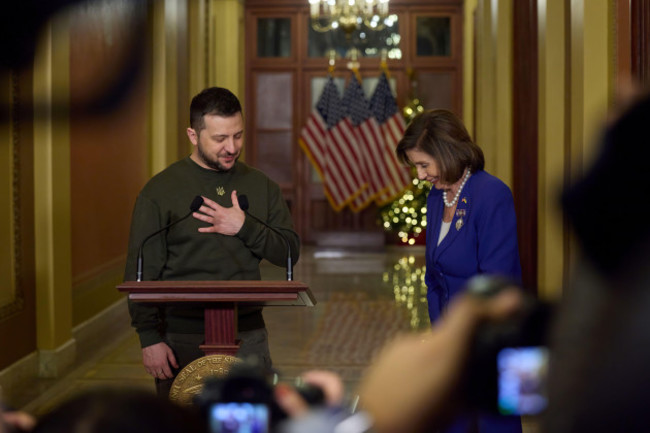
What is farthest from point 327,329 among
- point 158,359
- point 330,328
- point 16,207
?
point 158,359

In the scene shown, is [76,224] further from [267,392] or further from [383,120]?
[383,120]

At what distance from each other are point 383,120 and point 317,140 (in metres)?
1.08

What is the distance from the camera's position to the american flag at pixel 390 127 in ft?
48.8

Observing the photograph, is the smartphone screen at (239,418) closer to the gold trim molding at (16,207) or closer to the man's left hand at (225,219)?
the man's left hand at (225,219)

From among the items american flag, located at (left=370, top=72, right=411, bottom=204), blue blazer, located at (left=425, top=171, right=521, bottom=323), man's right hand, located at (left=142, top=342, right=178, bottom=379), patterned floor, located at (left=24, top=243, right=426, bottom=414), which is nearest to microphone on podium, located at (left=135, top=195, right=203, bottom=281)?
man's right hand, located at (left=142, top=342, right=178, bottom=379)

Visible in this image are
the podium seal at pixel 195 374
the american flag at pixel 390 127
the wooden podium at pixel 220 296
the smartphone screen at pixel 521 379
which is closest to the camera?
the smartphone screen at pixel 521 379

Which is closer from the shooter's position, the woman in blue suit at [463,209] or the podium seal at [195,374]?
the podium seal at [195,374]

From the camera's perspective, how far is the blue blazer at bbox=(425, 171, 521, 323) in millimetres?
3471

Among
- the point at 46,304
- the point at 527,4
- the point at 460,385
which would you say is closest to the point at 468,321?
the point at 460,385

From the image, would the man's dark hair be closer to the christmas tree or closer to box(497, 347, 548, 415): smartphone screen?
box(497, 347, 548, 415): smartphone screen

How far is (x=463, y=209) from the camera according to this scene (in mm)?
3590

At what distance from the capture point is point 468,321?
79 cm

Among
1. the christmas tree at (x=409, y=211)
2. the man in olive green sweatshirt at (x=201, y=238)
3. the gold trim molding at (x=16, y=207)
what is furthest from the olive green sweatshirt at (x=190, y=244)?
the christmas tree at (x=409, y=211)

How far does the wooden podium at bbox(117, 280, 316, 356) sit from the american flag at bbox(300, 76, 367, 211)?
12.0m
